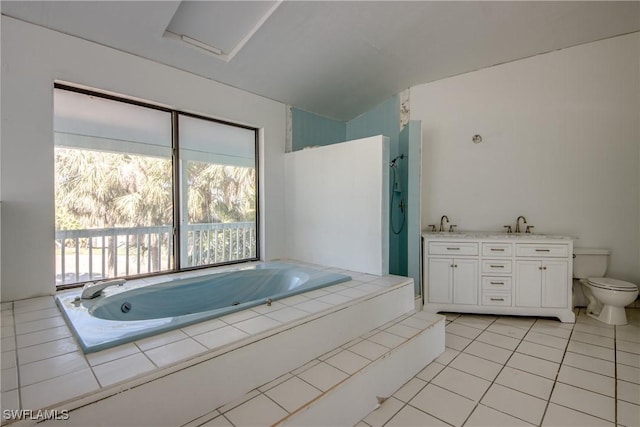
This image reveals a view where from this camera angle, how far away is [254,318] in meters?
1.84

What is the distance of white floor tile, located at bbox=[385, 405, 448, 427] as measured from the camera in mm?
1625

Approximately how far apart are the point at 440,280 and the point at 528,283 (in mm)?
838

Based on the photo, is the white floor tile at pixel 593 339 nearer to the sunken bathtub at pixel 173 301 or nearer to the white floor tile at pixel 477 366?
the white floor tile at pixel 477 366

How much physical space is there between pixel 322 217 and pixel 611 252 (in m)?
3.12

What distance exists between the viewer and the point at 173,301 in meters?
2.54

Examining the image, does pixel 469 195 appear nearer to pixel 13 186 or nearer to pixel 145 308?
pixel 145 308

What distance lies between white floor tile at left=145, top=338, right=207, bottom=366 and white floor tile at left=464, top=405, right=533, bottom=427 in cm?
146

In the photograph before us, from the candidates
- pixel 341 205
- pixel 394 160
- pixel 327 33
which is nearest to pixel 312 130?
pixel 394 160

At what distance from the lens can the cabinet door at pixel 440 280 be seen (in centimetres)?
324

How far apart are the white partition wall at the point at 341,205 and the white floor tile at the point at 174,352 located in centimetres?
194

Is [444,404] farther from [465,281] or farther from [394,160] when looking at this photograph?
[394,160]

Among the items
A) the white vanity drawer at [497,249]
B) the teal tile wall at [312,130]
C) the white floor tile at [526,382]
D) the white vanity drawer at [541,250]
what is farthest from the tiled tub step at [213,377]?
the teal tile wall at [312,130]

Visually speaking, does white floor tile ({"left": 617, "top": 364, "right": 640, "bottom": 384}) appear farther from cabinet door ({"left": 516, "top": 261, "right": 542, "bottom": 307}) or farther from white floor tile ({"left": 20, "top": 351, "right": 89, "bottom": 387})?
white floor tile ({"left": 20, "top": 351, "right": 89, "bottom": 387})

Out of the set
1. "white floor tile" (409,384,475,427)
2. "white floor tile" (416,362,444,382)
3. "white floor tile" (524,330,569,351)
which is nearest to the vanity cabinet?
"white floor tile" (524,330,569,351)
